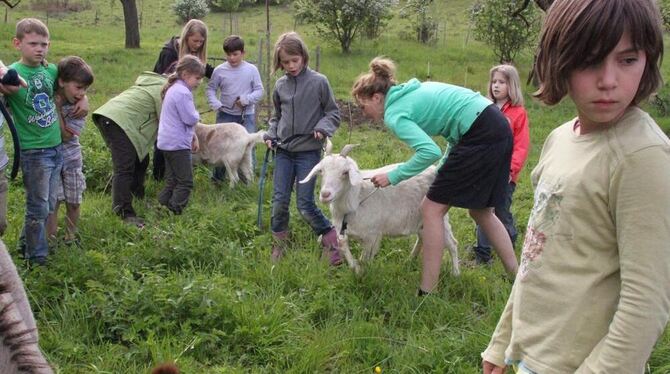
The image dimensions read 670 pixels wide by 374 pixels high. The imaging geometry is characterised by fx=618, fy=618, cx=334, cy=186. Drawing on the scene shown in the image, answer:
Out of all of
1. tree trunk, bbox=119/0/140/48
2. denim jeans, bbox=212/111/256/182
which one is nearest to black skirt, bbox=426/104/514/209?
denim jeans, bbox=212/111/256/182

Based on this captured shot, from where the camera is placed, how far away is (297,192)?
16.4 ft

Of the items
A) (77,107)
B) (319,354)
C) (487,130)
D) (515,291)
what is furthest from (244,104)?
(515,291)

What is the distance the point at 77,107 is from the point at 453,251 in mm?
3073

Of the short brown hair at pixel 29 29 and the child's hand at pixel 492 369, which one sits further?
the short brown hair at pixel 29 29

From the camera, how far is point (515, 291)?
1669 mm

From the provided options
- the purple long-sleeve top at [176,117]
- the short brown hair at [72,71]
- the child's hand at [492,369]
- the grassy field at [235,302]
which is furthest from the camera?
the purple long-sleeve top at [176,117]

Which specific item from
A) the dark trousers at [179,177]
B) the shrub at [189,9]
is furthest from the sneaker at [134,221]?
the shrub at [189,9]

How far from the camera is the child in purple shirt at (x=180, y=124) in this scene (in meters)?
5.56

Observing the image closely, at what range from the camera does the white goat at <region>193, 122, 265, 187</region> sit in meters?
6.79

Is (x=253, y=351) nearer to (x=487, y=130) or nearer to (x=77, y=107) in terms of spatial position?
(x=487, y=130)

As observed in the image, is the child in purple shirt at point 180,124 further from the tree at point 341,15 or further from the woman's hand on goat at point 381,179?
the tree at point 341,15

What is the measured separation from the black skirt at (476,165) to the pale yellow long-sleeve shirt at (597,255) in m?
2.28

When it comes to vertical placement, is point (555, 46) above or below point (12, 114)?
above

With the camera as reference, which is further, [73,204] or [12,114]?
[73,204]
